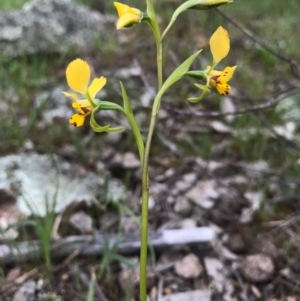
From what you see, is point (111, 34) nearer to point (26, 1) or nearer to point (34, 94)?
point (26, 1)

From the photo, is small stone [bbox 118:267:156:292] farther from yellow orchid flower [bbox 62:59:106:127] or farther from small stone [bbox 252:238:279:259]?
yellow orchid flower [bbox 62:59:106:127]

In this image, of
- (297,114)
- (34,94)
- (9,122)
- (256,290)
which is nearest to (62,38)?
(34,94)

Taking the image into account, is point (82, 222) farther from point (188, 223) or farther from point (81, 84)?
point (81, 84)

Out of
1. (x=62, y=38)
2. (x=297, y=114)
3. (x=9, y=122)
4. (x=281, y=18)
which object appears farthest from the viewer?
(x=281, y=18)

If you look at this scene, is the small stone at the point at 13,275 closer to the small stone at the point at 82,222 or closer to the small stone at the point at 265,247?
the small stone at the point at 82,222

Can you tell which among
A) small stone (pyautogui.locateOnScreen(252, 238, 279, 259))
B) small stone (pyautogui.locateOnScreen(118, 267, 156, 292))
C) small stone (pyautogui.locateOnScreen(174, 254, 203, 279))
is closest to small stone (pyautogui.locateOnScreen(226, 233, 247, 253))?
small stone (pyautogui.locateOnScreen(252, 238, 279, 259))

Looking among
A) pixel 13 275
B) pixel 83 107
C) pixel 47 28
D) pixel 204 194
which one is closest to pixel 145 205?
pixel 83 107
